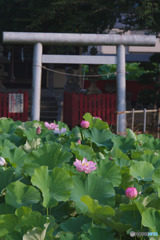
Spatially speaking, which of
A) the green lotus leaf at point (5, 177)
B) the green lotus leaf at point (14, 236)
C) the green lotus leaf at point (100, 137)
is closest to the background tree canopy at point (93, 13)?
the green lotus leaf at point (100, 137)

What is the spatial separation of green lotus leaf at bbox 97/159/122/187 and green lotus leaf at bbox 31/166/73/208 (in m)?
0.26

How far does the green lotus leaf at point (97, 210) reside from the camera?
1.24 metres

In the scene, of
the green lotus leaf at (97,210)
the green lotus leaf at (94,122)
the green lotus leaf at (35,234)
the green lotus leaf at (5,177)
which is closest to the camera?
the green lotus leaf at (35,234)

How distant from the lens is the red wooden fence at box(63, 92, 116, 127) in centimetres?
981

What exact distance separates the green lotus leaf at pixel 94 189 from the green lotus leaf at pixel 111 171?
168 millimetres

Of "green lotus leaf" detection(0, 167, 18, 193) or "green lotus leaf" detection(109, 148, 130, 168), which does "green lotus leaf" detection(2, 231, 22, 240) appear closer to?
"green lotus leaf" detection(0, 167, 18, 193)

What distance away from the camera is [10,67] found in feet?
54.6

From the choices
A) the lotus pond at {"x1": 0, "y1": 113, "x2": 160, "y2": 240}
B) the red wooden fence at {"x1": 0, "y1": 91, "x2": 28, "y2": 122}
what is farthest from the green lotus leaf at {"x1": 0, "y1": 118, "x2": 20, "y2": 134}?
the red wooden fence at {"x1": 0, "y1": 91, "x2": 28, "y2": 122}

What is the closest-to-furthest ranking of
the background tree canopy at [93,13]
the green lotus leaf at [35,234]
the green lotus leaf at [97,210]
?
→ the green lotus leaf at [35,234] → the green lotus leaf at [97,210] → the background tree canopy at [93,13]

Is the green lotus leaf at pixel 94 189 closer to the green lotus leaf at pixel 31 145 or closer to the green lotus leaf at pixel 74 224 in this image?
the green lotus leaf at pixel 74 224

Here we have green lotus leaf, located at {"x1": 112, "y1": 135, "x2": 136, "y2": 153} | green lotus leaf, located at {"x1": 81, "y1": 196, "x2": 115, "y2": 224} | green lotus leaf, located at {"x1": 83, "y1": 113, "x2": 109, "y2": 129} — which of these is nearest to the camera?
green lotus leaf, located at {"x1": 81, "y1": 196, "x2": 115, "y2": 224}

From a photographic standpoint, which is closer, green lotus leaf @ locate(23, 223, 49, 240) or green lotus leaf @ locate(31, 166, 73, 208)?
green lotus leaf @ locate(23, 223, 49, 240)

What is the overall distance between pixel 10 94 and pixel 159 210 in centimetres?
878

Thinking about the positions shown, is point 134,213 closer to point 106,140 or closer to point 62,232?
point 62,232
